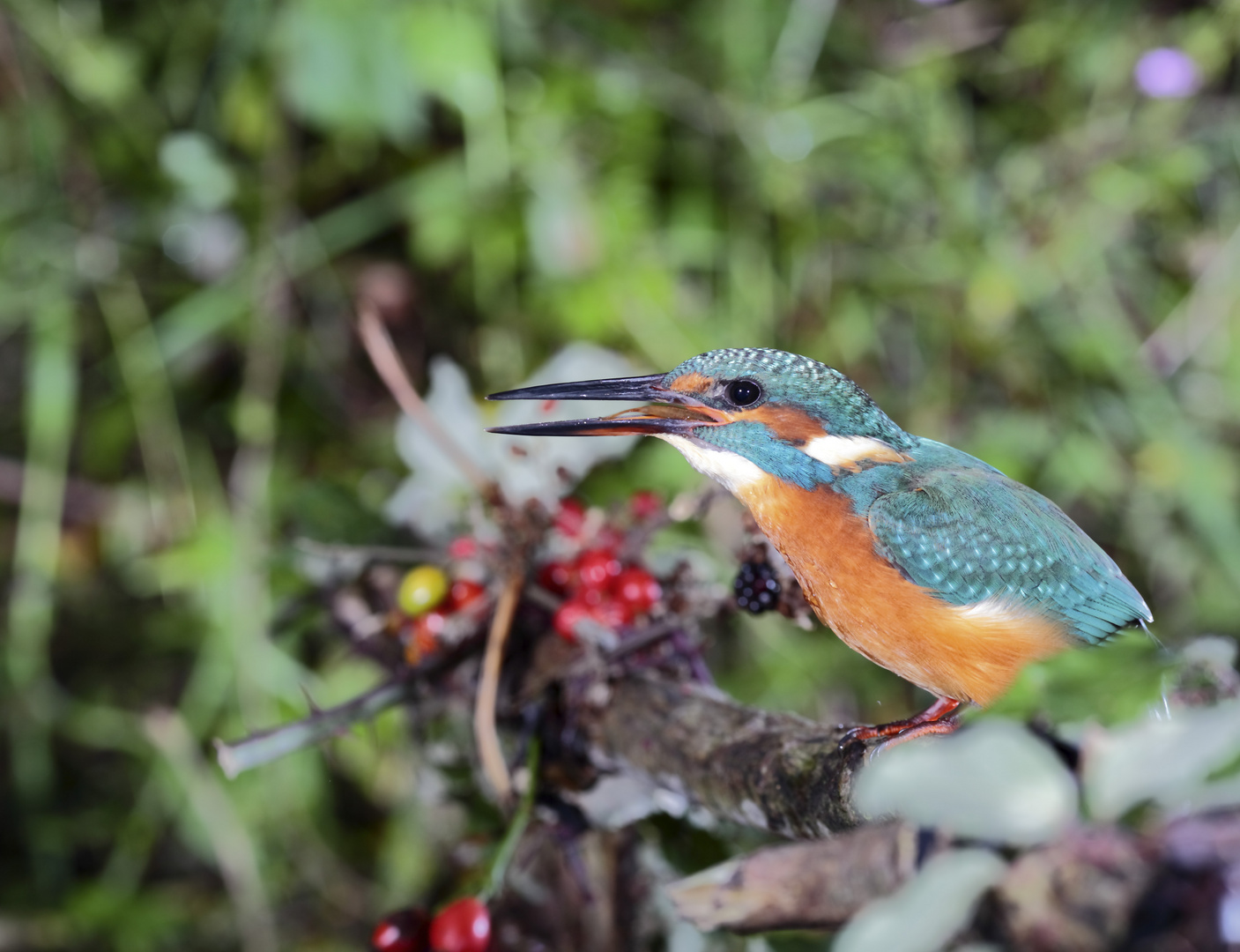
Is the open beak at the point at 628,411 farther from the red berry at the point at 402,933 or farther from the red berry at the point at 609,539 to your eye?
the red berry at the point at 402,933

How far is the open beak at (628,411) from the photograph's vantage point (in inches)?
29.0

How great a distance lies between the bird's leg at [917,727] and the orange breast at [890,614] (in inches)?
0.8

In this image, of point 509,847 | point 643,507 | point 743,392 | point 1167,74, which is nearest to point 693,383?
point 743,392

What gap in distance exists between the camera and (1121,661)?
1.15 feet

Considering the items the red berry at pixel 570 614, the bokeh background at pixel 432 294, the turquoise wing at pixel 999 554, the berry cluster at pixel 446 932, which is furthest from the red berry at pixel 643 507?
the bokeh background at pixel 432 294

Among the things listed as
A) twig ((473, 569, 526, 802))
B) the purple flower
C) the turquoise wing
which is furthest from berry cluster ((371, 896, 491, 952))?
the purple flower

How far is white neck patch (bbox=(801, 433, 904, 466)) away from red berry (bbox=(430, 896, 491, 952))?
43 centimetres

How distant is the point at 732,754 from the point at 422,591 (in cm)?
36

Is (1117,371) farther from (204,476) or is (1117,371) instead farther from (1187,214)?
(204,476)

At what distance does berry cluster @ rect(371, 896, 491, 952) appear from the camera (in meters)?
0.73

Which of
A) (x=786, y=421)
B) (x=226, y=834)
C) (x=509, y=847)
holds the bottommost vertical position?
(x=226, y=834)

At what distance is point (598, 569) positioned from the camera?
33.7 inches

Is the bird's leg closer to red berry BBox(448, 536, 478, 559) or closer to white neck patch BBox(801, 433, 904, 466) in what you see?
white neck patch BBox(801, 433, 904, 466)

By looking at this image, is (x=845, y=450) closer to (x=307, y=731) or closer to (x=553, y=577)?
(x=553, y=577)
